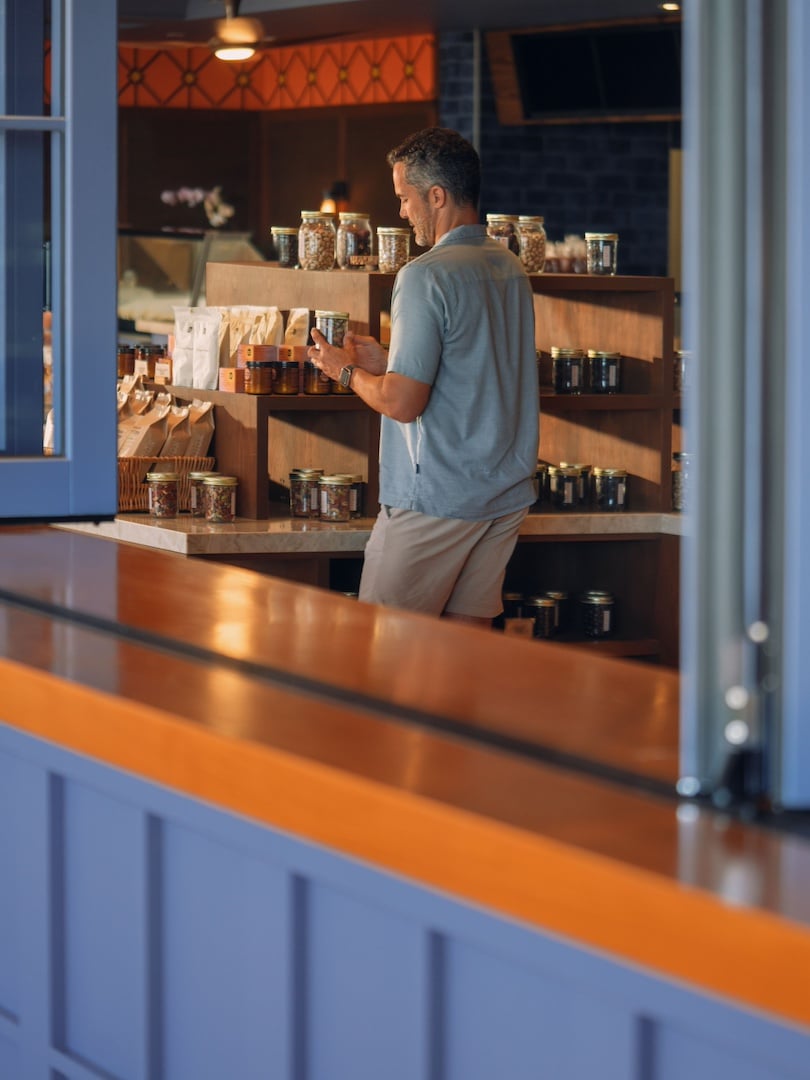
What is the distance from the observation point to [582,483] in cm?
442

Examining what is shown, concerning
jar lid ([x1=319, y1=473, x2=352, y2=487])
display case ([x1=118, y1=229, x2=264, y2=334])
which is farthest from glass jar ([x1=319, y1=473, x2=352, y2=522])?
display case ([x1=118, y1=229, x2=264, y2=334])

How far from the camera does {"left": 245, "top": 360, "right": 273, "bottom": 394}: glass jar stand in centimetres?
414

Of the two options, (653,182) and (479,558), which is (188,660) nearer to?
(479,558)

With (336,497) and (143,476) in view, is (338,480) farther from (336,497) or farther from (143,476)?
(143,476)

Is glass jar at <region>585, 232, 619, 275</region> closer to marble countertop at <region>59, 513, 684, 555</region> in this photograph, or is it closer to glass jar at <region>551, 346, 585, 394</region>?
glass jar at <region>551, 346, 585, 394</region>

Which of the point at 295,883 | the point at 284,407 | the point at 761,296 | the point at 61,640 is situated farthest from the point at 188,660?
the point at 284,407

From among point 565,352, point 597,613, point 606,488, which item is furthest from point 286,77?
point 597,613

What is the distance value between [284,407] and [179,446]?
333 mm

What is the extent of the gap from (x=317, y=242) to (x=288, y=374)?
394 mm

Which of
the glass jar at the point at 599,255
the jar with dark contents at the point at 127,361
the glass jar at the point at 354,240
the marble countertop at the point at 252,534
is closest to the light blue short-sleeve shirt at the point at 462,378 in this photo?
the marble countertop at the point at 252,534

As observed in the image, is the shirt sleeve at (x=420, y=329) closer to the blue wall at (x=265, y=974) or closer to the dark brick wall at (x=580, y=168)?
the blue wall at (x=265, y=974)

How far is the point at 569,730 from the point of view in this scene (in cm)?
125

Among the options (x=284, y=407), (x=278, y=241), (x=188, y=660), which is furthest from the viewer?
(x=278, y=241)

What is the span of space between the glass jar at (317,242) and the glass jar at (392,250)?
0.57 feet
